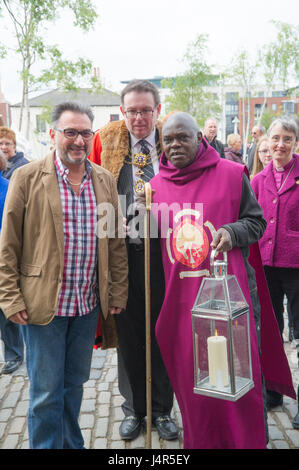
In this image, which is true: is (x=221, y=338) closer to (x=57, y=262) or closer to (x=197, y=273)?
(x=197, y=273)

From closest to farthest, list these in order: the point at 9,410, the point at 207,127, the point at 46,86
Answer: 1. the point at 9,410
2. the point at 207,127
3. the point at 46,86

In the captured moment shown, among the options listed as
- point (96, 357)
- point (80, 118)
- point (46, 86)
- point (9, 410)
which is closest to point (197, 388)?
point (80, 118)

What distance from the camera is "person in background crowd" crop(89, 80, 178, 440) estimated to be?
308 cm

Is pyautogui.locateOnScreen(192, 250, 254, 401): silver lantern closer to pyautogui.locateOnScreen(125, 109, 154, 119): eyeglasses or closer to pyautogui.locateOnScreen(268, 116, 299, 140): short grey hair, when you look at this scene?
pyautogui.locateOnScreen(125, 109, 154, 119): eyeglasses

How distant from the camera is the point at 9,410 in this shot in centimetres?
383

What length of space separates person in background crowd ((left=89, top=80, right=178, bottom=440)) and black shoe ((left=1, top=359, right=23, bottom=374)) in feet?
5.40

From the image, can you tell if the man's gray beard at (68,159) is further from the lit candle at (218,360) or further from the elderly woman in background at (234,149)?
the elderly woman in background at (234,149)

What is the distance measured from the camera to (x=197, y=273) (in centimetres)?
268

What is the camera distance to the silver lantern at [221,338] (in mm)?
2031

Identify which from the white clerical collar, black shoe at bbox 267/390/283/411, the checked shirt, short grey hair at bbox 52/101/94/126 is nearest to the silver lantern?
the checked shirt

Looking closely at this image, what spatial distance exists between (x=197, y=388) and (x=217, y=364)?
20 centimetres

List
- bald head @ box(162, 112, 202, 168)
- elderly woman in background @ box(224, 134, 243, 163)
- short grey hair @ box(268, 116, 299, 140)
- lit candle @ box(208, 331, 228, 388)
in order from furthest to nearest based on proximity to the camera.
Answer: elderly woman in background @ box(224, 134, 243, 163)
short grey hair @ box(268, 116, 299, 140)
bald head @ box(162, 112, 202, 168)
lit candle @ box(208, 331, 228, 388)

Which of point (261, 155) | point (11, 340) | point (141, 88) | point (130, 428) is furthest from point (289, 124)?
point (11, 340)
